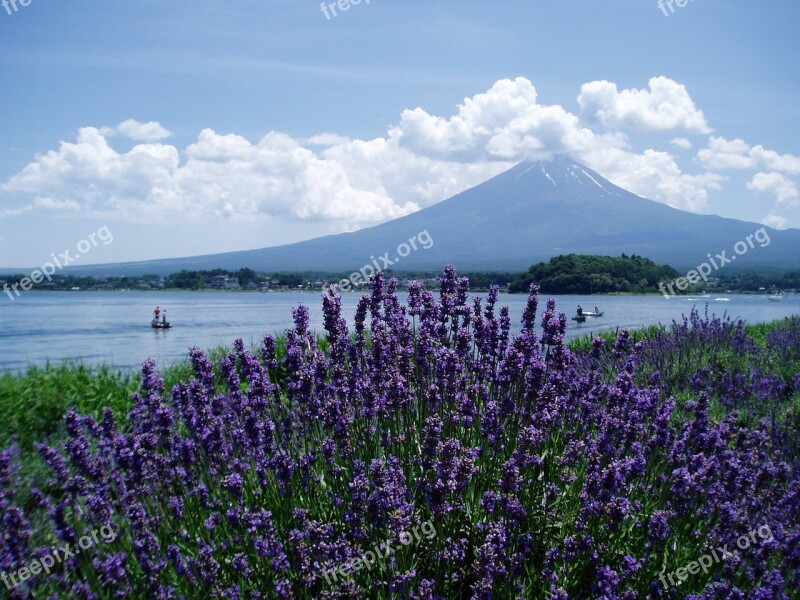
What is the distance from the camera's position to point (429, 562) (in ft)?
11.8

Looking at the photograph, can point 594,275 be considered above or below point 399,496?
above

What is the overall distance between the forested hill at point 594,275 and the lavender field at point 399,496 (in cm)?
4287

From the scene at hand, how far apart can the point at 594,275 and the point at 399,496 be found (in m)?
52.1

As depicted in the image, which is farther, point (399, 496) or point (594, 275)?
point (594, 275)

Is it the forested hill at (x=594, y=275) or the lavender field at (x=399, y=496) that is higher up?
the forested hill at (x=594, y=275)

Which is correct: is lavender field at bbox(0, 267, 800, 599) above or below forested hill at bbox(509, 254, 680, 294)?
below

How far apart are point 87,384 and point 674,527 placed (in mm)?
7043

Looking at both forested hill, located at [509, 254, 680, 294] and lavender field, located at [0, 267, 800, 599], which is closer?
lavender field, located at [0, 267, 800, 599]

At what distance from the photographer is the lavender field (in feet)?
10.6

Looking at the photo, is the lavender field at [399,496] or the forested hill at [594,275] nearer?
the lavender field at [399,496]

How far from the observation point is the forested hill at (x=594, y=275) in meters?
50.6

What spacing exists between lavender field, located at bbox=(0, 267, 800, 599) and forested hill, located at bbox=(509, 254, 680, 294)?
141ft

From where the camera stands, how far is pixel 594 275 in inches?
2074

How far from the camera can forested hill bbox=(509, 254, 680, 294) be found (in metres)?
50.6
